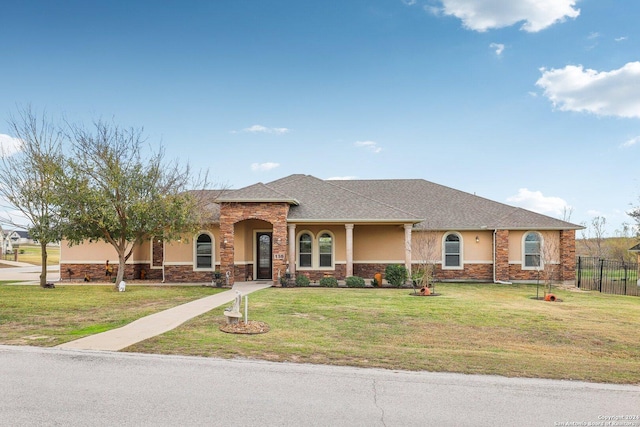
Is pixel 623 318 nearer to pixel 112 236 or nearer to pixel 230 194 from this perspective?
pixel 230 194

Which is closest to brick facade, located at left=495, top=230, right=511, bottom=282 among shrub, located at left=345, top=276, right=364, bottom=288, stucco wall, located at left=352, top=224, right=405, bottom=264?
stucco wall, located at left=352, top=224, right=405, bottom=264

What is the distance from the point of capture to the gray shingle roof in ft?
65.9

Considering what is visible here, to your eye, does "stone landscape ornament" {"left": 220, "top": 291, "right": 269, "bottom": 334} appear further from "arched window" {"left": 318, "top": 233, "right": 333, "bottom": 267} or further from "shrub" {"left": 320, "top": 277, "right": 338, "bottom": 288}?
"arched window" {"left": 318, "top": 233, "right": 333, "bottom": 267}

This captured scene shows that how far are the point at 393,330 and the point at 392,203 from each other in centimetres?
1574

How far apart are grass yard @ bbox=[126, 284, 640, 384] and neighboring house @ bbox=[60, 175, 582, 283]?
6.51 m

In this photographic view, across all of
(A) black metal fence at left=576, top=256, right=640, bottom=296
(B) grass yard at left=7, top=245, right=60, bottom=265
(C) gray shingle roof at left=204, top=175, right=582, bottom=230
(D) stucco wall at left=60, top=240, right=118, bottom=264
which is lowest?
(B) grass yard at left=7, top=245, right=60, bottom=265

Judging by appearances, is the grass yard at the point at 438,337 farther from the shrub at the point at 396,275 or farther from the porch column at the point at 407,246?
the porch column at the point at 407,246

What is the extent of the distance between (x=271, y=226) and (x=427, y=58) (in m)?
10.7

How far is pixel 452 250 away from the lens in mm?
22938

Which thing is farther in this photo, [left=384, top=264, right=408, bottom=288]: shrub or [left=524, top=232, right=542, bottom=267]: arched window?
[left=524, top=232, right=542, bottom=267]: arched window

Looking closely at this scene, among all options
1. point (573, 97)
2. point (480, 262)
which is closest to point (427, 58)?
point (573, 97)

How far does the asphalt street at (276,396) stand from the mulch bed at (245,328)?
2.31 m

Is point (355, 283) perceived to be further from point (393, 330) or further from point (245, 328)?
point (245, 328)

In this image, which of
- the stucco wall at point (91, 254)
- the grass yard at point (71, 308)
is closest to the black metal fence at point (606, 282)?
the grass yard at point (71, 308)
